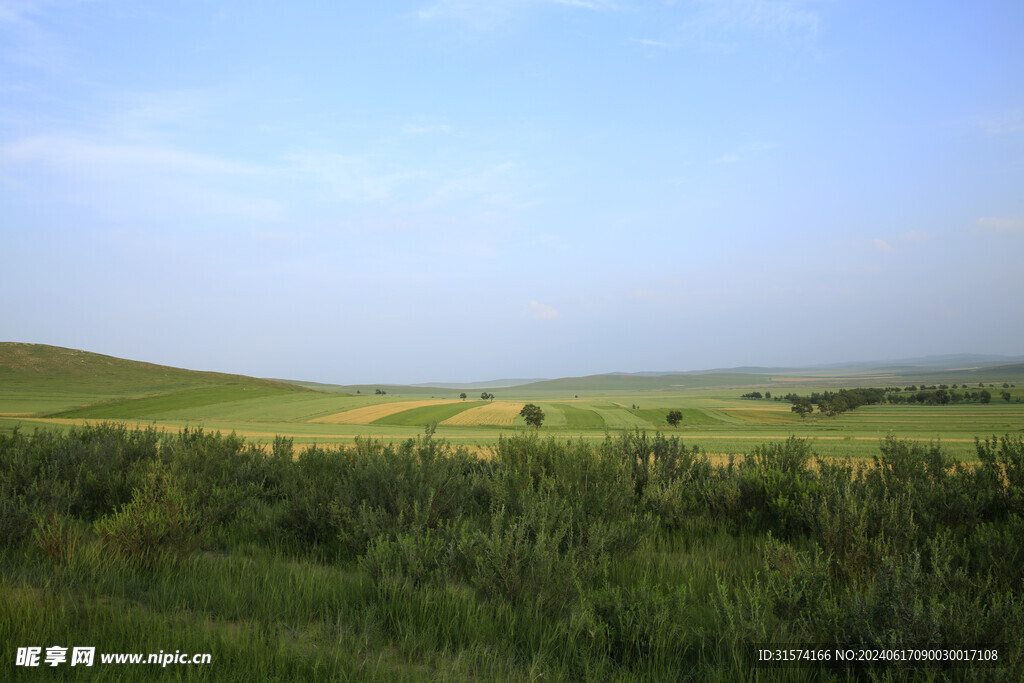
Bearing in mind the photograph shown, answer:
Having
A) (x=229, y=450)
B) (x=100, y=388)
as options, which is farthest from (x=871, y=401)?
(x=100, y=388)

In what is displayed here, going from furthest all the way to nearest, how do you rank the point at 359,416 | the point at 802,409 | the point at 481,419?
1. the point at 802,409
2. the point at 359,416
3. the point at 481,419

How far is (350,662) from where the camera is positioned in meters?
3.29

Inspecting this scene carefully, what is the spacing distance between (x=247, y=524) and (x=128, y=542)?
7.15ft

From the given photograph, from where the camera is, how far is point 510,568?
14.9 feet

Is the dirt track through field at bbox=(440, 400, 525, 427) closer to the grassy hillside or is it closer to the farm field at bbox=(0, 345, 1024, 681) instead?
the farm field at bbox=(0, 345, 1024, 681)

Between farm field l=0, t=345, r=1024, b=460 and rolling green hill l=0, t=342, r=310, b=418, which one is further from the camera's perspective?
rolling green hill l=0, t=342, r=310, b=418

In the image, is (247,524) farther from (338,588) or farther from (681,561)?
(681,561)

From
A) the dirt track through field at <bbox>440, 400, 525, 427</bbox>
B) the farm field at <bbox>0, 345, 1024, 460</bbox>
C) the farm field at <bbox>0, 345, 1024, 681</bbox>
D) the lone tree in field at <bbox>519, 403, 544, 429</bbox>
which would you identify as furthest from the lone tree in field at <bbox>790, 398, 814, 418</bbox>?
Result: the farm field at <bbox>0, 345, 1024, 681</bbox>

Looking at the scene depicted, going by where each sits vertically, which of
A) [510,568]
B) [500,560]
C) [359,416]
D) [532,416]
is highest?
[500,560]

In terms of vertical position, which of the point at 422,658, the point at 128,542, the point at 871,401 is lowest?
the point at 871,401

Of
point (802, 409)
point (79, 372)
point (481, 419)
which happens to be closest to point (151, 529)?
point (481, 419)

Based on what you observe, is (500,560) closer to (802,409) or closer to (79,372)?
(802,409)

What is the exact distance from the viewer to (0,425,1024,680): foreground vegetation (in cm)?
339

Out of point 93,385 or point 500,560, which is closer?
point 500,560
